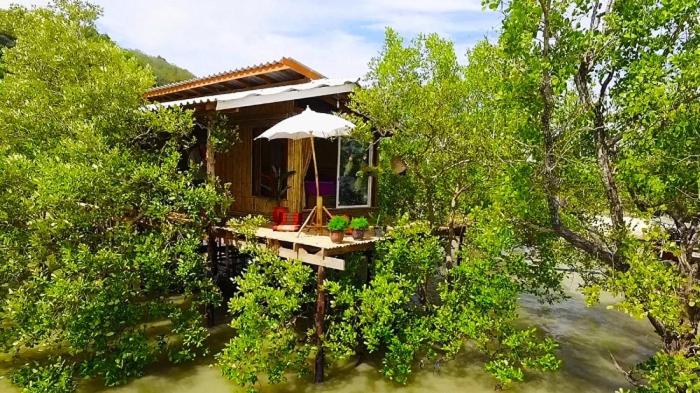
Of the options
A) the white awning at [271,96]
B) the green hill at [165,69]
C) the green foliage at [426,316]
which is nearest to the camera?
the green foliage at [426,316]

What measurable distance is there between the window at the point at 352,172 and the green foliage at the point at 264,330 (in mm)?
3670

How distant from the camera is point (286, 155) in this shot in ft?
35.7

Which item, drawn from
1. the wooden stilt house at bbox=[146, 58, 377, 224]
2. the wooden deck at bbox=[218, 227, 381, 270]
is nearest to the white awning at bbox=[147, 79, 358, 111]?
the wooden stilt house at bbox=[146, 58, 377, 224]

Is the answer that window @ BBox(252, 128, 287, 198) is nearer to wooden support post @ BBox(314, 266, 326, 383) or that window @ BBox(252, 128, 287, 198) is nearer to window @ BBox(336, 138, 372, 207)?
window @ BBox(336, 138, 372, 207)

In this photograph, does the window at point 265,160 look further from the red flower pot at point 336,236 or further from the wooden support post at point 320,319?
the wooden support post at point 320,319

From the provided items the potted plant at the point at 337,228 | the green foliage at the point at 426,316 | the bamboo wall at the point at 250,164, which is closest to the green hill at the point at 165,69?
the bamboo wall at the point at 250,164

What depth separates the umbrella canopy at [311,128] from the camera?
26.1ft

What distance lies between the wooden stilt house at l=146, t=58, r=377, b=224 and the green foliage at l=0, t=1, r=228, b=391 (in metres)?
1.31

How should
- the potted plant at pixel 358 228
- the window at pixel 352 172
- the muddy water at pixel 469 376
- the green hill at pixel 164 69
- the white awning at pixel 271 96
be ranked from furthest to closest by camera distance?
the green hill at pixel 164 69, the window at pixel 352 172, the potted plant at pixel 358 228, the white awning at pixel 271 96, the muddy water at pixel 469 376

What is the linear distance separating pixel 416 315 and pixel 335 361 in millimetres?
2091

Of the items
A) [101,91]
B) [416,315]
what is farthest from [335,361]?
[101,91]

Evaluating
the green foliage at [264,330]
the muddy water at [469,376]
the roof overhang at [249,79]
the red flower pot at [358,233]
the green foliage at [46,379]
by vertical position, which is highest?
the roof overhang at [249,79]

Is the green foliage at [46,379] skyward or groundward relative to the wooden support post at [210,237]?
groundward

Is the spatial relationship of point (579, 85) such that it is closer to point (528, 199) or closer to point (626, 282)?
point (528, 199)
